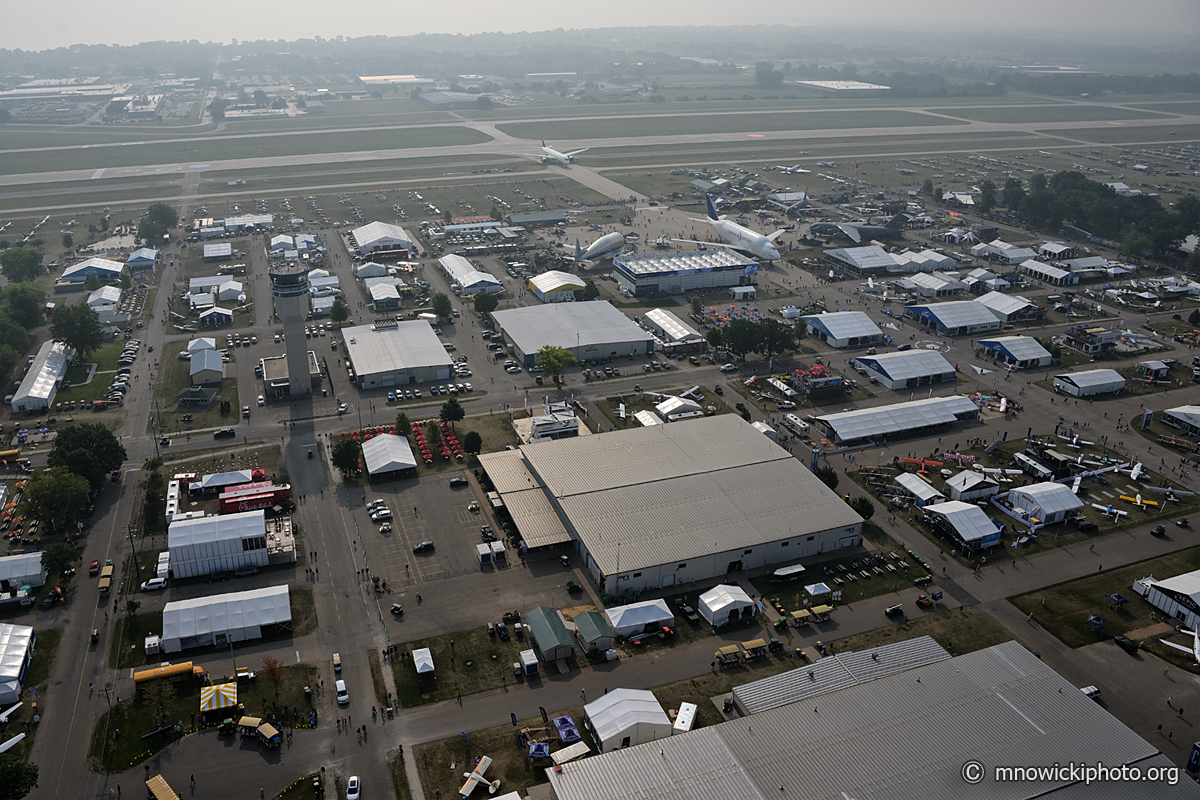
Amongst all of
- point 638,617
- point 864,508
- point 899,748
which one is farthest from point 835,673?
point 864,508

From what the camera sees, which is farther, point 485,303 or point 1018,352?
point 485,303

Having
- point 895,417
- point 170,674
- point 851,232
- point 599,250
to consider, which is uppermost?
point 599,250

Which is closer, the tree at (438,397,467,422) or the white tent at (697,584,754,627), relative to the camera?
the white tent at (697,584,754,627)

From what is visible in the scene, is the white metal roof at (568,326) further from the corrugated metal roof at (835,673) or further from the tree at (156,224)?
the tree at (156,224)

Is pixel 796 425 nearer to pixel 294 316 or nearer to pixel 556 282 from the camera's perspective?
pixel 556 282

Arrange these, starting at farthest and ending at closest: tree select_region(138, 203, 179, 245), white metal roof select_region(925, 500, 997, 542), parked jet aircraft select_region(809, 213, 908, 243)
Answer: parked jet aircraft select_region(809, 213, 908, 243), tree select_region(138, 203, 179, 245), white metal roof select_region(925, 500, 997, 542)

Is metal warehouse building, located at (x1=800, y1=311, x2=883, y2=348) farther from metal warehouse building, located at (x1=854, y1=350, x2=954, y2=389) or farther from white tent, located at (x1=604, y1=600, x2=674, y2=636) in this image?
white tent, located at (x1=604, y1=600, x2=674, y2=636)

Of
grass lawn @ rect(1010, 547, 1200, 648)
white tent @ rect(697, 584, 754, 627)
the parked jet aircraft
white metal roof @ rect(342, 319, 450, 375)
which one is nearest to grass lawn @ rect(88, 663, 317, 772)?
white tent @ rect(697, 584, 754, 627)
